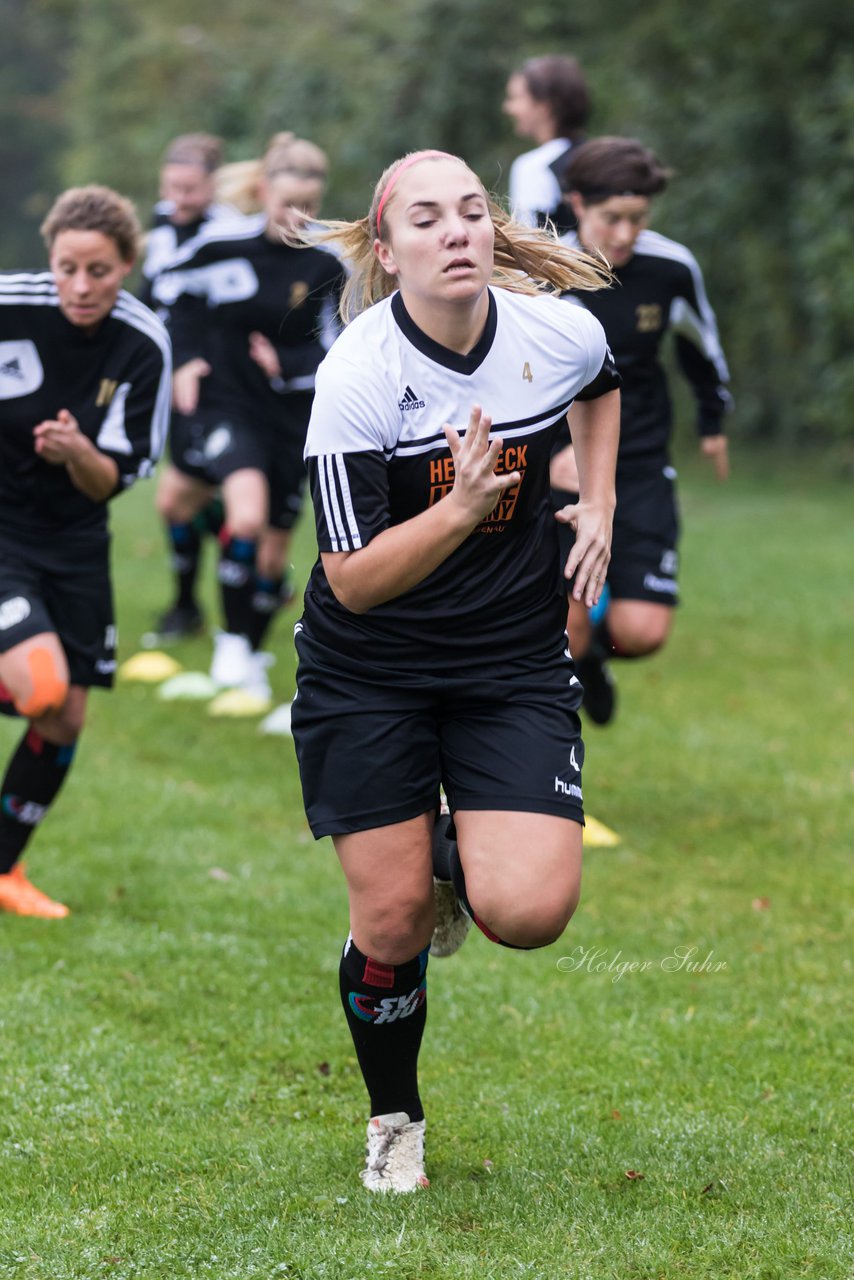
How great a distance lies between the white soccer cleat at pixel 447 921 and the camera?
3.92 metres

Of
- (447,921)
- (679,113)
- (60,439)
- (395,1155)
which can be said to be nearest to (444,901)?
(447,921)

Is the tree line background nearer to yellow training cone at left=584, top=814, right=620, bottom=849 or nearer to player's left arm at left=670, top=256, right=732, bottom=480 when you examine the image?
player's left arm at left=670, top=256, right=732, bottom=480

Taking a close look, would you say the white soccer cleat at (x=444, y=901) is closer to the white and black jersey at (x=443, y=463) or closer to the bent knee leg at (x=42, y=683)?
the white and black jersey at (x=443, y=463)

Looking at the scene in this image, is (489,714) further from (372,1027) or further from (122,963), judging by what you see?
(122,963)

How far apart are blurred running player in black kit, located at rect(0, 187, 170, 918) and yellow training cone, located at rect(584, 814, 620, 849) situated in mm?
2129

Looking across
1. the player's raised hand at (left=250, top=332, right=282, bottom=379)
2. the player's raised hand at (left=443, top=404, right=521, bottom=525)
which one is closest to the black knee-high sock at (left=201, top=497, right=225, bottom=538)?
the player's raised hand at (left=250, top=332, right=282, bottom=379)

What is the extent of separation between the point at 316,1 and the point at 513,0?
1287 centimetres

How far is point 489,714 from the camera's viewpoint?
3732 millimetres

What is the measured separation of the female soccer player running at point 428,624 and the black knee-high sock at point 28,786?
211 cm

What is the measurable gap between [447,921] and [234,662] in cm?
529

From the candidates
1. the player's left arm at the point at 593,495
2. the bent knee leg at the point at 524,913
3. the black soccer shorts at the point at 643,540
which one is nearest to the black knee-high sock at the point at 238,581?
the black soccer shorts at the point at 643,540

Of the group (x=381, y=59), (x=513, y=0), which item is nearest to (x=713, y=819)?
(x=513, y=0)

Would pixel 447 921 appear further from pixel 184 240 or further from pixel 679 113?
pixel 679 113

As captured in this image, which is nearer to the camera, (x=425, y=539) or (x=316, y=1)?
(x=425, y=539)
